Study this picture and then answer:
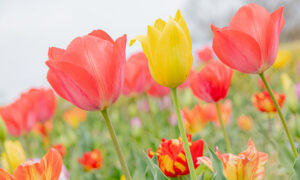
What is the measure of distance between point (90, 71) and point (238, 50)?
0.25 meters

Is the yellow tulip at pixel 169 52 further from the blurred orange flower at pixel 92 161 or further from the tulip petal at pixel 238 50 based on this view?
the blurred orange flower at pixel 92 161

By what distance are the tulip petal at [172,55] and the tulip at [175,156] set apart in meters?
0.15

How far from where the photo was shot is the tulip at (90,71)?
0.46 meters

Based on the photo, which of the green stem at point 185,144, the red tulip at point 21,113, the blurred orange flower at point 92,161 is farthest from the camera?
the blurred orange flower at point 92,161

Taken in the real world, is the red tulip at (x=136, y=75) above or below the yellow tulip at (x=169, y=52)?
below

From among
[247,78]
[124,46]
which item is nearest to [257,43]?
[124,46]

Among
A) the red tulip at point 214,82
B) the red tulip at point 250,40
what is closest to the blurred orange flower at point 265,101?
the red tulip at point 214,82

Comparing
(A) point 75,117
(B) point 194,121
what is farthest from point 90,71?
(A) point 75,117

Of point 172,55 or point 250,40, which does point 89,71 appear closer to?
point 172,55

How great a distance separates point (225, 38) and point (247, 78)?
10.3 feet

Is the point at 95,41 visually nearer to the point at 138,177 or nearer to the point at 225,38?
the point at 225,38

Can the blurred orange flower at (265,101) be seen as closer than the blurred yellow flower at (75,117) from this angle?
Yes

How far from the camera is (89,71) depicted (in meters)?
0.47

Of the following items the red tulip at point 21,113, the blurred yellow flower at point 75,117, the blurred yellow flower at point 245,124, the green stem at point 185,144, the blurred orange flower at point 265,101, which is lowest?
the blurred yellow flower at point 245,124
